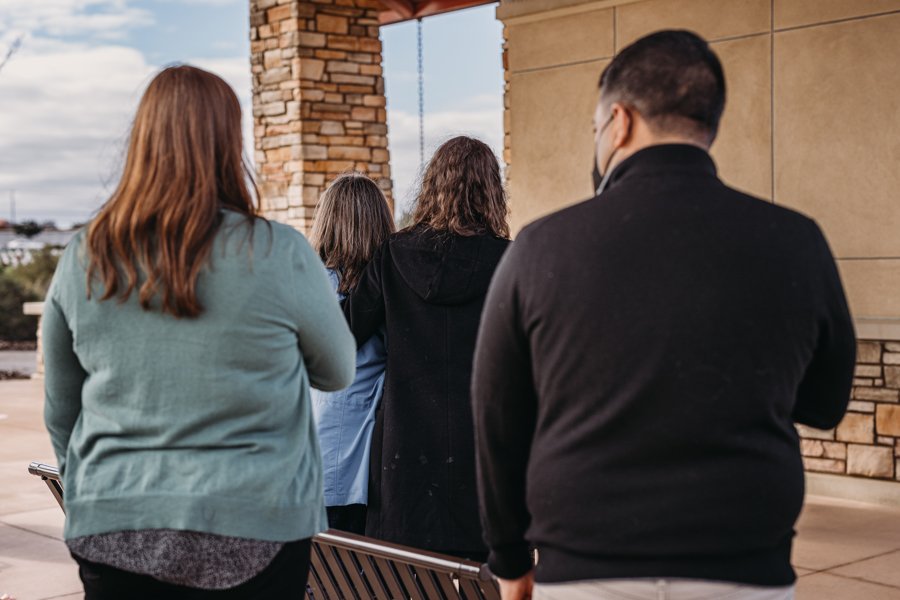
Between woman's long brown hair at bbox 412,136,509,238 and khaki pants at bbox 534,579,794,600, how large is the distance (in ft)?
6.17

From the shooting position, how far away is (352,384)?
3.92m

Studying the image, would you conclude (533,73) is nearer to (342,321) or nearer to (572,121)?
(572,121)

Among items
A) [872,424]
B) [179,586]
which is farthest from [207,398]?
[872,424]

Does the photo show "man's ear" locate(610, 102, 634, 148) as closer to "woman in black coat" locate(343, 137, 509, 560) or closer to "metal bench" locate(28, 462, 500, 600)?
"metal bench" locate(28, 462, 500, 600)

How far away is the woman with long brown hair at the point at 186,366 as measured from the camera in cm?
214

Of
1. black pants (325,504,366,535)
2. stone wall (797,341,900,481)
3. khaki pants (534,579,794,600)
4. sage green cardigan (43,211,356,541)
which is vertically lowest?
stone wall (797,341,900,481)

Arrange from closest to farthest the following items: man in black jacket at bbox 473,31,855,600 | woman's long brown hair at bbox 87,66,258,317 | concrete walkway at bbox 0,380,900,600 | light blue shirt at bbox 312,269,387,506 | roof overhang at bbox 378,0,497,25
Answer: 1. man in black jacket at bbox 473,31,855,600
2. woman's long brown hair at bbox 87,66,258,317
3. light blue shirt at bbox 312,269,387,506
4. concrete walkway at bbox 0,380,900,600
5. roof overhang at bbox 378,0,497,25

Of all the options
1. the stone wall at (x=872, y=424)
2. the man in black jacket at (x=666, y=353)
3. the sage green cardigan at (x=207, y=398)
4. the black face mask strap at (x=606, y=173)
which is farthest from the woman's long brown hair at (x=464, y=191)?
the stone wall at (x=872, y=424)

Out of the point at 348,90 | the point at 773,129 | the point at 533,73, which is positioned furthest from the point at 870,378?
the point at 348,90

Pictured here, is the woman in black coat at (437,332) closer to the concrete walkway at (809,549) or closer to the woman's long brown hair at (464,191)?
the woman's long brown hair at (464,191)

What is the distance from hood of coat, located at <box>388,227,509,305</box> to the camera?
11.8ft

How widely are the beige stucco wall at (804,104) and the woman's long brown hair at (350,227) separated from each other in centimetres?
393

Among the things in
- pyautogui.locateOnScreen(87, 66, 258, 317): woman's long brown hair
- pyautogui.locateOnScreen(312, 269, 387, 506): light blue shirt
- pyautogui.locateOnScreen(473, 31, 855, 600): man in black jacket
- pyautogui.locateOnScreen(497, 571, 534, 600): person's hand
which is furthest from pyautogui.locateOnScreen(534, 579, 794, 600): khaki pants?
pyautogui.locateOnScreen(312, 269, 387, 506): light blue shirt

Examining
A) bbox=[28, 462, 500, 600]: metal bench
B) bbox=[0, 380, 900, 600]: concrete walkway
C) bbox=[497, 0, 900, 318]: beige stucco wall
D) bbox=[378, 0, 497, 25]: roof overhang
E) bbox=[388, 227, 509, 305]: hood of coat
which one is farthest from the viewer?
bbox=[378, 0, 497, 25]: roof overhang
